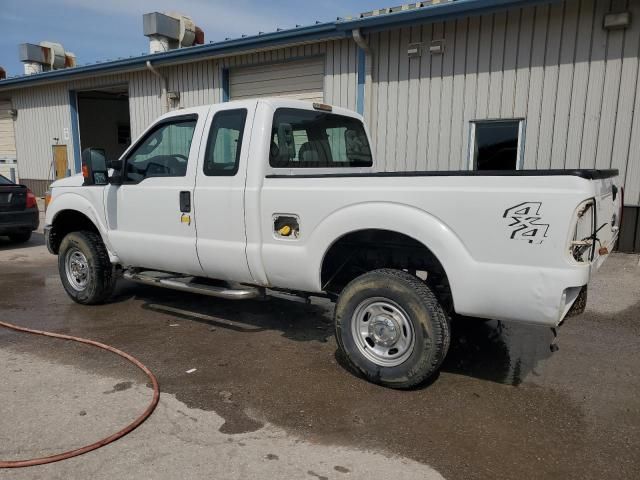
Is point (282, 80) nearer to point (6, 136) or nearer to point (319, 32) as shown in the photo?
point (319, 32)

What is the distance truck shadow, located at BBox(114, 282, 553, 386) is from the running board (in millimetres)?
502

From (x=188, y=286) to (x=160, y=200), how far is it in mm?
862

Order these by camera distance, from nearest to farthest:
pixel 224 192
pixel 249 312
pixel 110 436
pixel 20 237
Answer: pixel 110 436
pixel 224 192
pixel 249 312
pixel 20 237

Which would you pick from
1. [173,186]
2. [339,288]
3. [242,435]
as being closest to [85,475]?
[242,435]

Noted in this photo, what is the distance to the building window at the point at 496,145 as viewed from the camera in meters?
9.45

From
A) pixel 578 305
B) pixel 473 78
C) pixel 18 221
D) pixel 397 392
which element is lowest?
pixel 397 392

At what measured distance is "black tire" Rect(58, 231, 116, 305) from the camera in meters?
5.73

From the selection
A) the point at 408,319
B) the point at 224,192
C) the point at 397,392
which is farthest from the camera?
the point at 224,192

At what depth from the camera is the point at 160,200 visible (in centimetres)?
498

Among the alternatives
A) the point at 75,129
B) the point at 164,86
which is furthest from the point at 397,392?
the point at 75,129

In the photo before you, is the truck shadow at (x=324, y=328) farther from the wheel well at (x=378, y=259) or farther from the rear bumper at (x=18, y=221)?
the rear bumper at (x=18, y=221)

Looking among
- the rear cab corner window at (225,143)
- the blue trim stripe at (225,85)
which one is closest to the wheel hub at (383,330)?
the rear cab corner window at (225,143)

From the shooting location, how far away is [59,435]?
122 inches

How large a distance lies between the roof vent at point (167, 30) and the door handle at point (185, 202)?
37.3 feet
